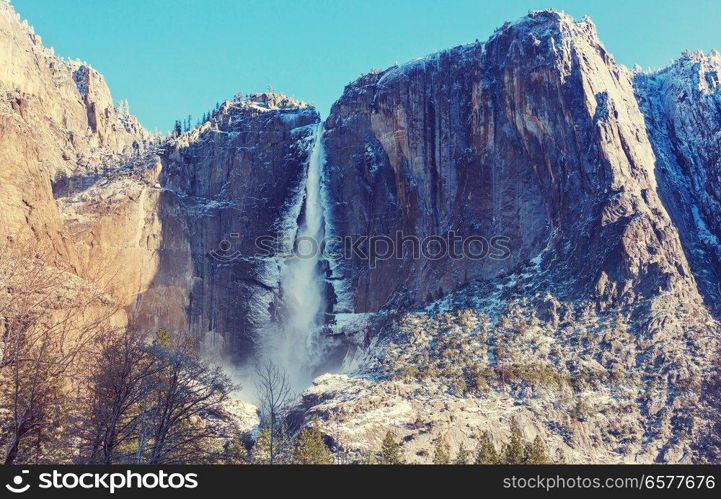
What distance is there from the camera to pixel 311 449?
42438 mm

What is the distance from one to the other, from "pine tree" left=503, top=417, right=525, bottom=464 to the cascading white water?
1248 inches

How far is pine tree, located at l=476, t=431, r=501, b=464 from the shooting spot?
42.1 metres

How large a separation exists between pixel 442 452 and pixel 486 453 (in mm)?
2506

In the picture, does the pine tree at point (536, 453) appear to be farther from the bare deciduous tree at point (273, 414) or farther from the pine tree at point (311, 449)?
the bare deciduous tree at point (273, 414)

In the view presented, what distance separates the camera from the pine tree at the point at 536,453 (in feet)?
136

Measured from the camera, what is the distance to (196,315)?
8050 centimetres

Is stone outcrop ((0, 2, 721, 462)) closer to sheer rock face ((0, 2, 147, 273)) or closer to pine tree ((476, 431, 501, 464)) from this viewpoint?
sheer rock face ((0, 2, 147, 273))

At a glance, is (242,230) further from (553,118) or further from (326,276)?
(553,118)

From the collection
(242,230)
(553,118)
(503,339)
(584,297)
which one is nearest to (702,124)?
(553,118)

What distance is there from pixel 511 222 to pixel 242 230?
103ft

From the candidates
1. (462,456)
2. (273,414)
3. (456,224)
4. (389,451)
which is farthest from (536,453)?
(456,224)

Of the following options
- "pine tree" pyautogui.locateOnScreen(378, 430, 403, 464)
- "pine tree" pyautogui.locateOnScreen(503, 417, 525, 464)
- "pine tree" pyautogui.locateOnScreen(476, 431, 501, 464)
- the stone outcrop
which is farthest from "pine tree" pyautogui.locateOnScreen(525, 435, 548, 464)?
"pine tree" pyautogui.locateOnScreen(378, 430, 403, 464)

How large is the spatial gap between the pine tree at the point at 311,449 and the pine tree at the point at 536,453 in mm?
11134
